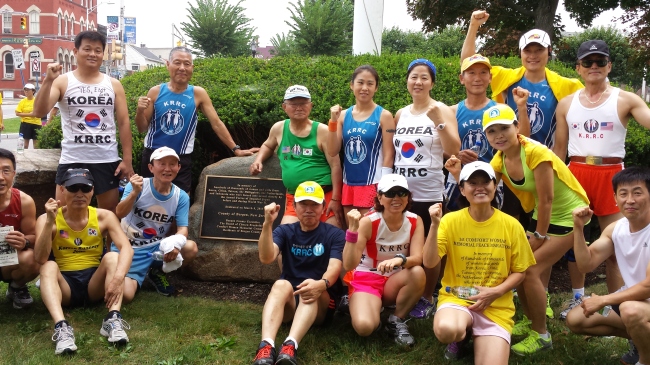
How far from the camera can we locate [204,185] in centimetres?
601

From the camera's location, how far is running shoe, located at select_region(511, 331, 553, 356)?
13.7ft

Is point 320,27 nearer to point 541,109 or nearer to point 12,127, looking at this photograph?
point 12,127

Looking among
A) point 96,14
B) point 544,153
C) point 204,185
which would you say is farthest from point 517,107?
point 96,14

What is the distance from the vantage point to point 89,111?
529 centimetres

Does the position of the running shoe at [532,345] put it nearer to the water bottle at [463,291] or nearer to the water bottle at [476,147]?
the water bottle at [463,291]

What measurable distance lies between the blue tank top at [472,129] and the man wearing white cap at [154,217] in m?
2.40

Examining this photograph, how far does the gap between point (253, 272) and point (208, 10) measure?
104ft

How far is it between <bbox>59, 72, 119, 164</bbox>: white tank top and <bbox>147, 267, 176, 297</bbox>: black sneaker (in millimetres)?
1108

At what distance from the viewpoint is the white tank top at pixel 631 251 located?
3.85m

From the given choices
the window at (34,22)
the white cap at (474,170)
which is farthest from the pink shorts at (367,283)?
the window at (34,22)

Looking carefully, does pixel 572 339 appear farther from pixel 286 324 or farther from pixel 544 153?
pixel 286 324

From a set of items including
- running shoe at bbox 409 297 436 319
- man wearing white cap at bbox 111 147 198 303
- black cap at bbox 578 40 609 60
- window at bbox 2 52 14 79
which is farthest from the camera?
window at bbox 2 52 14 79

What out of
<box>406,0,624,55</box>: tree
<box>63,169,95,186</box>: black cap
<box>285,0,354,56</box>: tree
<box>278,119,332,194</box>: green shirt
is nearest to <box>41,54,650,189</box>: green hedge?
<box>278,119,332,194</box>: green shirt

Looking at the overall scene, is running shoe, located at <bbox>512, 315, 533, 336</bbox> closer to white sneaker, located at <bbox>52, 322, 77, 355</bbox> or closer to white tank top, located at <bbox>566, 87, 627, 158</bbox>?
white tank top, located at <bbox>566, 87, 627, 158</bbox>
